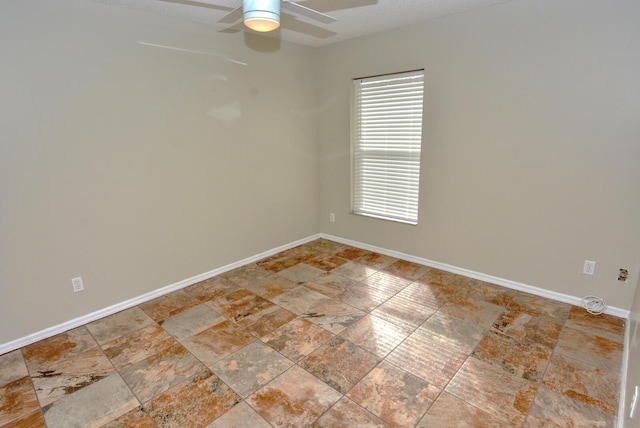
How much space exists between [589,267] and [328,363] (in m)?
2.24

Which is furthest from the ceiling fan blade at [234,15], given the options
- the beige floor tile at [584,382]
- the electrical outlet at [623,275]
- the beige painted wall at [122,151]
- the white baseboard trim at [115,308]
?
the electrical outlet at [623,275]

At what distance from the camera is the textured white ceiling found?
8.13ft

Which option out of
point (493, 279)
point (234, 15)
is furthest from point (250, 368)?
point (493, 279)

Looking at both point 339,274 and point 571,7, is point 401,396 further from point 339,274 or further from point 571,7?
point 571,7

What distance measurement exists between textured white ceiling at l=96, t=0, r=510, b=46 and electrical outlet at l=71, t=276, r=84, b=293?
2.12m

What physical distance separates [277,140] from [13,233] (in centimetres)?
247

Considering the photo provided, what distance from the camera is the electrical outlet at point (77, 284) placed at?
257 centimetres

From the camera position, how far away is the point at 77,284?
8.51ft

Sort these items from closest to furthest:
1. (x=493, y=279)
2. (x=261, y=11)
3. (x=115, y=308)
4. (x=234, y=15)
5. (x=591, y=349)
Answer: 1. (x=261, y=11)
2. (x=234, y=15)
3. (x=591, y=349)
4. (x=115, y=308)
5. (x=493, y=279)

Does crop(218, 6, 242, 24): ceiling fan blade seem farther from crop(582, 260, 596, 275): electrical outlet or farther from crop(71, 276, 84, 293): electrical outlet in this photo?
crop(582, 260, 596, 275): electrical outlet

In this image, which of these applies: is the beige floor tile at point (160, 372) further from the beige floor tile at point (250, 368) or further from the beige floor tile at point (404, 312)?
the beige floor tile at point (404, 312)

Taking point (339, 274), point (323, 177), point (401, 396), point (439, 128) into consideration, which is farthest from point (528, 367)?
point (323, 177)

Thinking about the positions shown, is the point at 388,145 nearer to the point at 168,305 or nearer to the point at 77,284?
the point at 168,305

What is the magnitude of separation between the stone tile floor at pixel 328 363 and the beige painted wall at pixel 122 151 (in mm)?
450
